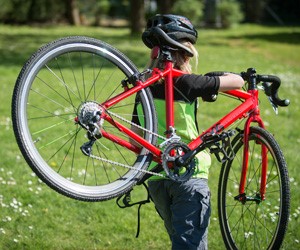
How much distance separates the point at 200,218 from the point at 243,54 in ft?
60.9

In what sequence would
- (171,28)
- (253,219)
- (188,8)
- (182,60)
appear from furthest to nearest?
(188,8) → (253,219) → (182,60) → (171,28)

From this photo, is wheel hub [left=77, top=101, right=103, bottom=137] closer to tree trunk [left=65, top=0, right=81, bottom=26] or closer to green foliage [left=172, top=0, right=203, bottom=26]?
green foliage [left=172, top=0, right=203, bottom=26]

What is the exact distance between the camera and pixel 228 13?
35438 millimetres

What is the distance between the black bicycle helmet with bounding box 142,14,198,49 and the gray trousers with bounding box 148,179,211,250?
3.24ft

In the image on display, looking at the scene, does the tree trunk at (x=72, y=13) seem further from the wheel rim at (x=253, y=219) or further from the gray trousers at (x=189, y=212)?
the gray trousers at (x=189, y=212)

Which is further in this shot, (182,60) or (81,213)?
(81,213)

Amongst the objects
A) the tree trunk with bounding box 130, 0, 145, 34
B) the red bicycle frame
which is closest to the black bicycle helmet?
the red bicycle frame

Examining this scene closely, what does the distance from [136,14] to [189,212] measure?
76.7ft

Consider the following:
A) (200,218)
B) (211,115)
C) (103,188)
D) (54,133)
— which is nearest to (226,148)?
(200,218)

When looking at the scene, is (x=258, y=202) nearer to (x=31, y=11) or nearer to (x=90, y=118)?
(x=90, y=118)

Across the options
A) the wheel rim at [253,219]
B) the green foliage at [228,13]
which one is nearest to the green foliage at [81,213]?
the wheel rim at [253,219]

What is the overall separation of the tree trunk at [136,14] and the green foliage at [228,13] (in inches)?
391

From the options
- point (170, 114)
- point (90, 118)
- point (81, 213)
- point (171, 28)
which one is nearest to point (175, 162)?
point (170, 114)

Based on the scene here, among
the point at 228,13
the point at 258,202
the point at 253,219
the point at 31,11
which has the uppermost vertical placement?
the point at 31,11
